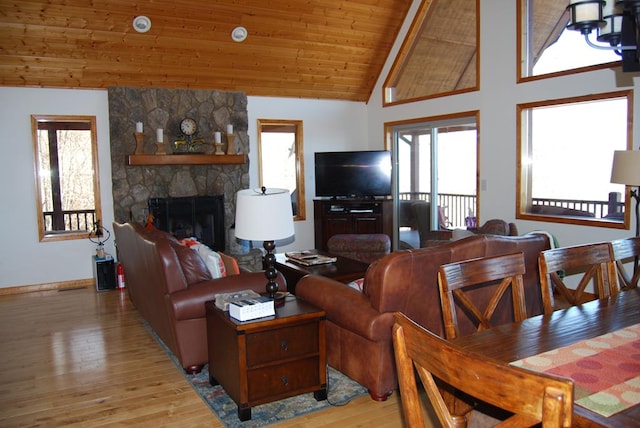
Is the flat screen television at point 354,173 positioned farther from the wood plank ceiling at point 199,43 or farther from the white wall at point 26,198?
the white wall at point 26,198

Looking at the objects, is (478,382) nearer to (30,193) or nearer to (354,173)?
(30,193)

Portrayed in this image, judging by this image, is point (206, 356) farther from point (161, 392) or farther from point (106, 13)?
point (106, 13)

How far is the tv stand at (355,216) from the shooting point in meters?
8.29

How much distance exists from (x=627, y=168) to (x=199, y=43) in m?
5.24

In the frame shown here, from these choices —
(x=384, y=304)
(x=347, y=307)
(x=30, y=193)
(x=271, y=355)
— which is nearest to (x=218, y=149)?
(x=30, y=193)

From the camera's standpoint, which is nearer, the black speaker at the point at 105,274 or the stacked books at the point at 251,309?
the stacked books at the point at 251,309

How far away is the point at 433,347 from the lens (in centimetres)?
129

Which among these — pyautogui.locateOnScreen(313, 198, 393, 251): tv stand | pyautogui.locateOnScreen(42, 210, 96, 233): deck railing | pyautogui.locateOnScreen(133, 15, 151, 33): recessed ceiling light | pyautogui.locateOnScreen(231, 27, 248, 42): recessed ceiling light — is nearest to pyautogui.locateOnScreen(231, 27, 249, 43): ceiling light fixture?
pyautogui.locateOnScreen(231, 27, 248, 42): recessed ceiling light

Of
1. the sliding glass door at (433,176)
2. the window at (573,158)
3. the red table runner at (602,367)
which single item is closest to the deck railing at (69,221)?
the sliding glass door at (433,176)

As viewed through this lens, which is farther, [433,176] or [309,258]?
[433,176]

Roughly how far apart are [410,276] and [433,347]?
184 centimetres

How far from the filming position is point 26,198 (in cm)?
682

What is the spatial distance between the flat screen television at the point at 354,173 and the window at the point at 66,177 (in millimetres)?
3413

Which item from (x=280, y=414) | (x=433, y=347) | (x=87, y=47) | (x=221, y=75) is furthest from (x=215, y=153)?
(x=433, y=347)
